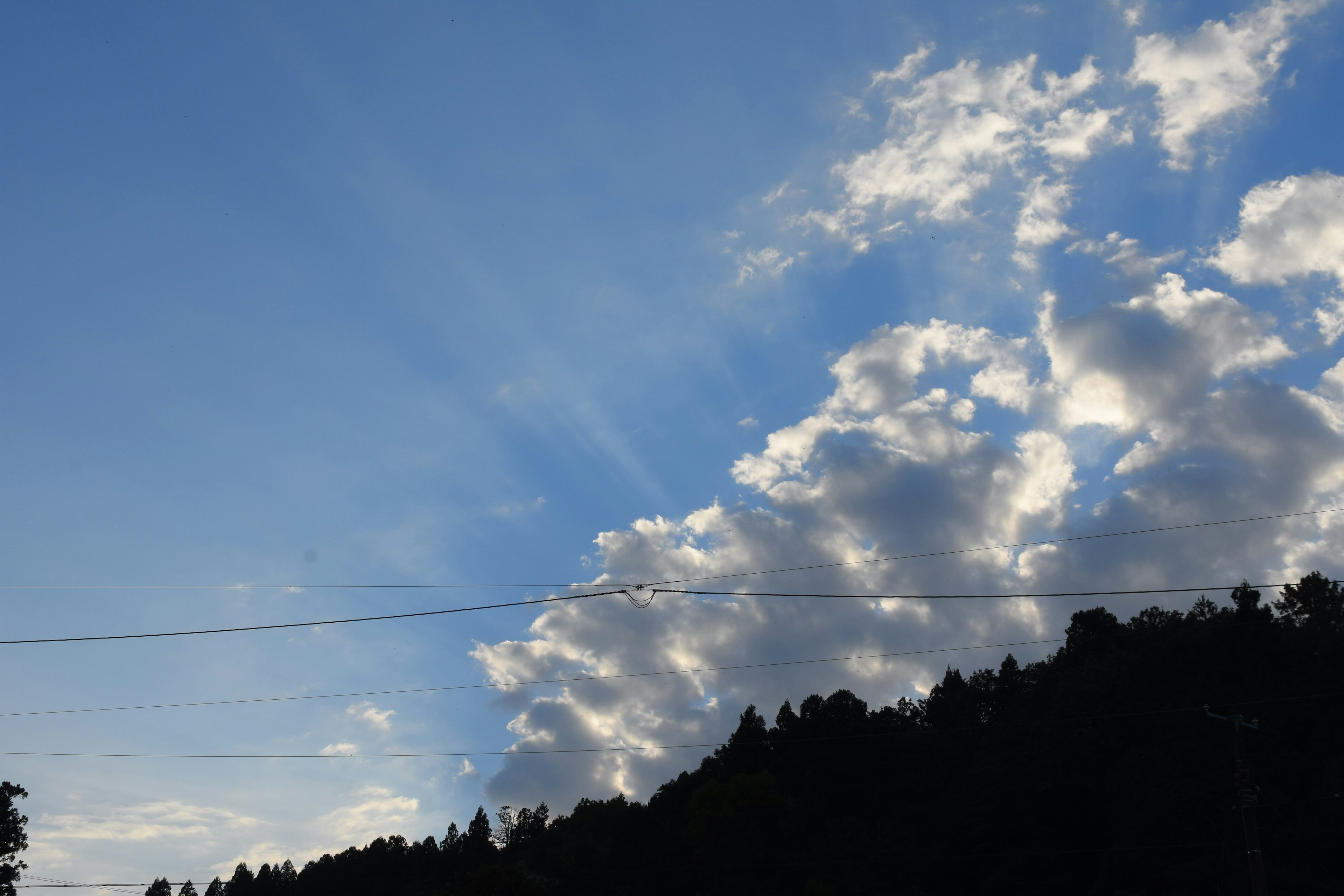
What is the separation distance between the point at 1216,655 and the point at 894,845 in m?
26.5

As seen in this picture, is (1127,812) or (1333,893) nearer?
(1333,893)

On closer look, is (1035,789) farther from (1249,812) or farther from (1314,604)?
(1249,812)

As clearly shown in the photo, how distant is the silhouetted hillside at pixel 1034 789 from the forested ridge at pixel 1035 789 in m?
0.15

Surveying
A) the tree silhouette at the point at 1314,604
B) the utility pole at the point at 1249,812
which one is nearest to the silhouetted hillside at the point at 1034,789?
the tree silhouette at the point at 1314,604

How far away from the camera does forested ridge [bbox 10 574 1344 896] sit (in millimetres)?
51219

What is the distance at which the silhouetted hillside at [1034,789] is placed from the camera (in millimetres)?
51250

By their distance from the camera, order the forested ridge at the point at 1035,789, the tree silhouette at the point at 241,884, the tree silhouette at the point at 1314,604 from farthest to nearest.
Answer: the tree silhouette at the point at 241,884 → the tree silhouette at the point at 1314,604 → the forested ridge at the point at 1035,789

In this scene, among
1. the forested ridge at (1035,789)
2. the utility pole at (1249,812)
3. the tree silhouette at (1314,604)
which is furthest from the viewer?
the tree silhouette at (1314,604)

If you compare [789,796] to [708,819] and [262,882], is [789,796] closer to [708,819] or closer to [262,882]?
[708,819]

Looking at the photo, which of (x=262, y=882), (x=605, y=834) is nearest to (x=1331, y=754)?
(x=605, y=834)

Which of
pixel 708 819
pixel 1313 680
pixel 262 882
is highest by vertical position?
pixel 1313 680

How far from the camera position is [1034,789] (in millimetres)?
66250

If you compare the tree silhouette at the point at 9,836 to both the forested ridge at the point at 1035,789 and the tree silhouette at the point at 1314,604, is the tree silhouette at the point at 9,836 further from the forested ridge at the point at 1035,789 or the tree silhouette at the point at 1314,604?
the tree silhouette at the point at 1314,604

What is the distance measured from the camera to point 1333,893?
4175cm
